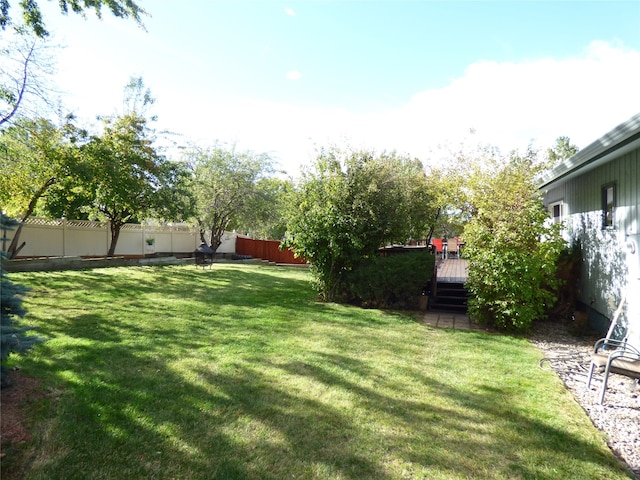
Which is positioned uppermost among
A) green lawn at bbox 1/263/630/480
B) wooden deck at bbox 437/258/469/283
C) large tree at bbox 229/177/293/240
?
large tree at bbox 229/177/293/240

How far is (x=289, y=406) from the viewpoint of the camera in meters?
3.24

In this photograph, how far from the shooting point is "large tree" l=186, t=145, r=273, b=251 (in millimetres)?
20266

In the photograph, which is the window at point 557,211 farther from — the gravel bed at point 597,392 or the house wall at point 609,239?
the gravel bed at point 597,392

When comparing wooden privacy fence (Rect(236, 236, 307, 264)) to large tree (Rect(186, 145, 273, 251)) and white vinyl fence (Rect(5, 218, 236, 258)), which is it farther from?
white vinyl fence (Rect(5, 218, 236, 258))

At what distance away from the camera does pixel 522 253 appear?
646 cm

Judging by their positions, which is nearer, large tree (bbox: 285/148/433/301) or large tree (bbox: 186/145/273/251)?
large tree (bbox: 285/148/433/301)

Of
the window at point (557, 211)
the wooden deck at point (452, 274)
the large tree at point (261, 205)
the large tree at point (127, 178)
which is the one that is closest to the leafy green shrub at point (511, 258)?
the wooden deck at point (452, 274)

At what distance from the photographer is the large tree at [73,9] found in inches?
305

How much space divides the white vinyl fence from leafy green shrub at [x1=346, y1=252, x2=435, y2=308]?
14.1 m

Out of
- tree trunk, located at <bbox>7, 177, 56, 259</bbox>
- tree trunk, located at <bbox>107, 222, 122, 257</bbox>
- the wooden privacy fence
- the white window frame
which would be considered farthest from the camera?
the wooden privacy fence

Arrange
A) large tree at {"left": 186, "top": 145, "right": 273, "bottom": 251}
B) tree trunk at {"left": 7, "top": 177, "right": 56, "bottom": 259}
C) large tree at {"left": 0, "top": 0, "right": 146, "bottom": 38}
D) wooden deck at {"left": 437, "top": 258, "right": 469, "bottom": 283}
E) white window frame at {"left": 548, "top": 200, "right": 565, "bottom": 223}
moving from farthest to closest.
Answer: large tree at {"left": 186, "top": 145, "right": 273, "bottom": 251}
tree trunk at {"left": 7, "top": 177, "right": 56, "bottom": 259}
wooden deck at {"left": 437, "top": 258, "right": 469, "bottom": 283}
white window frame at {"left": 548, "top": 200, "right": 565, "bottom": 223}
large tree at {"left": 0, "top": 0, "right": 146, "bottom": 38}

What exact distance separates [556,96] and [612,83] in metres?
3.04

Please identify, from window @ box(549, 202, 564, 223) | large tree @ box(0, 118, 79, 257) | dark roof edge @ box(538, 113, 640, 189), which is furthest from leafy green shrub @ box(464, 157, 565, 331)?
large tree @ box(0, 118, 79, 257)

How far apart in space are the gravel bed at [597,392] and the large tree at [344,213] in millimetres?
3906
